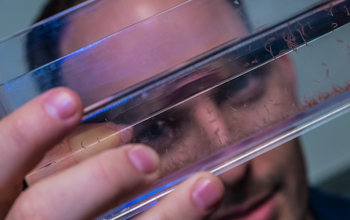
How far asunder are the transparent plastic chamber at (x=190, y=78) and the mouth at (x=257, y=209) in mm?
307

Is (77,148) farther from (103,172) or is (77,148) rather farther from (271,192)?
(271,192)

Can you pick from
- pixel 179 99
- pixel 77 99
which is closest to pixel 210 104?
pixel 179 99

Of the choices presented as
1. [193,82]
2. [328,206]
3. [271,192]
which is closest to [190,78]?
[193,82]

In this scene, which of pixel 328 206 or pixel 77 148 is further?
pixel 328 206

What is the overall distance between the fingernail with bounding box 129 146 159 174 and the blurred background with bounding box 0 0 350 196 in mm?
207

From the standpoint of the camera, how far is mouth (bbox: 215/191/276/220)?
1.86 feet

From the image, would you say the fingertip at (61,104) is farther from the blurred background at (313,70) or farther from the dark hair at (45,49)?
the blurred background at (313,70)

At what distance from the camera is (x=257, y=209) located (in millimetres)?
587

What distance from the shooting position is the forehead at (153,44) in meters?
0.31

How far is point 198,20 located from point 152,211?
0.74 feet

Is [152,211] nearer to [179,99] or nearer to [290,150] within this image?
[179,99]

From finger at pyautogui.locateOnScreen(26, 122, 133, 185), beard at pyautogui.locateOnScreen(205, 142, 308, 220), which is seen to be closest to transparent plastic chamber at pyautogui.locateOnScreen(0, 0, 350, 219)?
finger at pyautogui.locateOnScreen(26, 122, 133, 185)

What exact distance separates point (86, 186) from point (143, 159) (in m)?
0.06

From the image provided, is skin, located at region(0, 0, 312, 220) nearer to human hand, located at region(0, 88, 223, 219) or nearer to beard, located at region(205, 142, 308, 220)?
human hand, located at region(0, 88, 223, 219)
